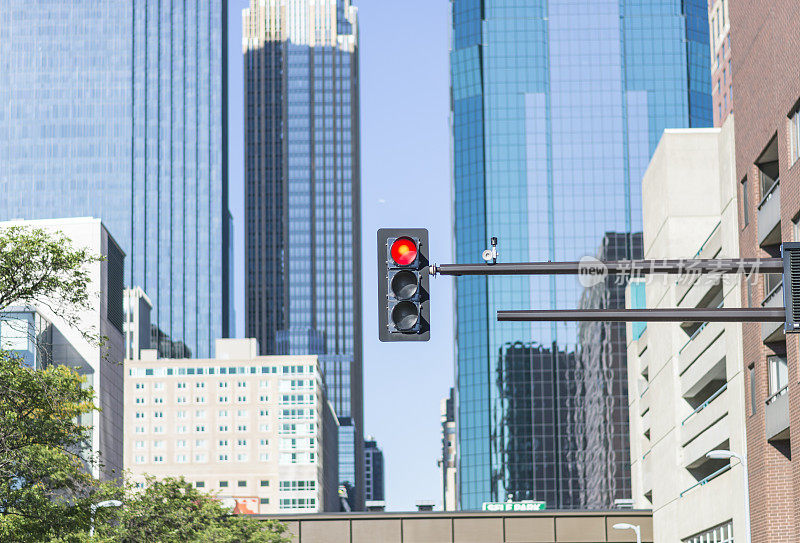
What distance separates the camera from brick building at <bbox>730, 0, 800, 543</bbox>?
144ft

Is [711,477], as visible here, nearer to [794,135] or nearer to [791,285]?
[794,135]

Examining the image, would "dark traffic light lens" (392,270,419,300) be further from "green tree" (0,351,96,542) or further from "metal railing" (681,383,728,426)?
"metal railing" (681,383,728,426)

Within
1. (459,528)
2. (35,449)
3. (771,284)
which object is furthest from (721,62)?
(35,449)

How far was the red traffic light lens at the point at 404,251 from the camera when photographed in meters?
14.5

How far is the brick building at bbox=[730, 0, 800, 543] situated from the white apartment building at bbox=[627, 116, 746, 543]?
3.14 metres

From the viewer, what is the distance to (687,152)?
234 feet

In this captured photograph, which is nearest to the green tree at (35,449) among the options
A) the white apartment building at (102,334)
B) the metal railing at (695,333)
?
the metal railing at (695,333)

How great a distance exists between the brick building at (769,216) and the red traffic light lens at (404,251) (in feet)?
102

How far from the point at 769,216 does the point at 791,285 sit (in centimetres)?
3453

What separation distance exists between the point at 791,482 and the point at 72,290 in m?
29.5

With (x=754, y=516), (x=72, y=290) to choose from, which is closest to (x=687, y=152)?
(x=754, y=516)

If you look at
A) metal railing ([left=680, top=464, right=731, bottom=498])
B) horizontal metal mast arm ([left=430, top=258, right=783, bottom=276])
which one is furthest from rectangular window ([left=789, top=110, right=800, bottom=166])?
horizontal metal mast arm ([left=430, top=258, right=783, bottom=276])

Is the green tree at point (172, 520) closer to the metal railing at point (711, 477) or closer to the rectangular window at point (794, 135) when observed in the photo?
the metal railing at point (711, 477)

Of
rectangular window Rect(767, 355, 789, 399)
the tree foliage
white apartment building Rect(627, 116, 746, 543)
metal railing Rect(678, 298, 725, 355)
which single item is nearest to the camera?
the tree foliage
